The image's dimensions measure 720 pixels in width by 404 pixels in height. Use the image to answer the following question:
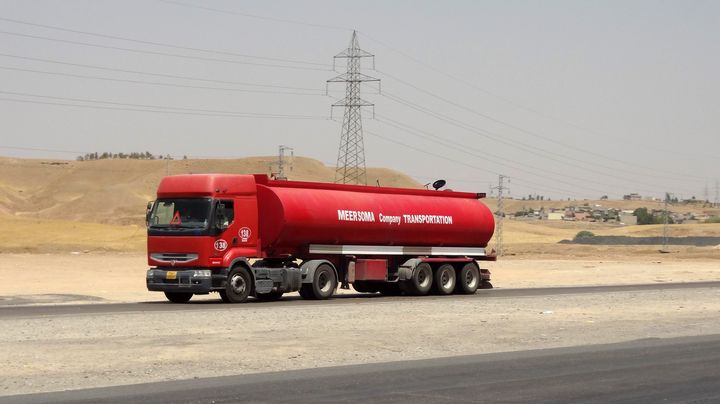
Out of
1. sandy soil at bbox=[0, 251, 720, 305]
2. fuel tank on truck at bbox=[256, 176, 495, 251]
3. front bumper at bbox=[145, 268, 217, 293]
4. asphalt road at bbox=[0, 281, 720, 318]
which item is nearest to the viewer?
asphalt road at bbox=[0, 281, 720, 318]

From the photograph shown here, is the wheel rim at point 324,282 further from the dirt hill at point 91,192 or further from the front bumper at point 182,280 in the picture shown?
the dirt hill at point 91,192

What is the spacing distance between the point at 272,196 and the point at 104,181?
163777 mm

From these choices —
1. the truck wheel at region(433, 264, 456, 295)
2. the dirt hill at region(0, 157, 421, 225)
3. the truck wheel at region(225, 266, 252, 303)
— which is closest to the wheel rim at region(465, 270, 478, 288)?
the truck wheel at region(433, 264, 456, 295)

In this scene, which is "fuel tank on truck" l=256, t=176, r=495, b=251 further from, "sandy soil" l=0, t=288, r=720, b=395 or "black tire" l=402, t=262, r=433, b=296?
"sandy soil" l=0, t=288, r=720, b=395

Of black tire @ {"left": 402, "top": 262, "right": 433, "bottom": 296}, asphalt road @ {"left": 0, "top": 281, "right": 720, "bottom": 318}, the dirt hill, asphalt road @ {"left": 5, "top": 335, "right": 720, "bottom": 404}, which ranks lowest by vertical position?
asphalt road @ {"left": 5, "top": 335, "right": 720, "bottom": 404}

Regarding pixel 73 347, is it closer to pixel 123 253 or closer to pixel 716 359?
pixel 716 359

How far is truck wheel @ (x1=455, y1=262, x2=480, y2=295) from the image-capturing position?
131ft

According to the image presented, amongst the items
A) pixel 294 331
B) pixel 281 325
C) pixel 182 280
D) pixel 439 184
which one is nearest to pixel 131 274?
pixel 439 184

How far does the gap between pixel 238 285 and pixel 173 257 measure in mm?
2022

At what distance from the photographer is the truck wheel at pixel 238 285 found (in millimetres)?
32562

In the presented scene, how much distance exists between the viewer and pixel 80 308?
30422 millimetres

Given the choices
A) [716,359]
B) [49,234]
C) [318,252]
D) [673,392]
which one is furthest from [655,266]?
[673,392]

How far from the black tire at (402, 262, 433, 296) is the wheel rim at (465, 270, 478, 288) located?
1.65m

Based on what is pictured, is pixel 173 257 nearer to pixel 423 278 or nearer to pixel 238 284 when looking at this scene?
pixel 238 284
